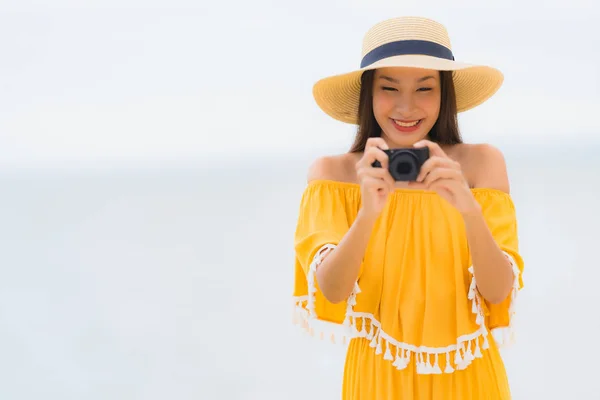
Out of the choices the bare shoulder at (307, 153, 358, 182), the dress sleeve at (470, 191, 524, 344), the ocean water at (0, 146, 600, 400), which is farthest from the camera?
the ocean water at (0, 146, 600, 400)

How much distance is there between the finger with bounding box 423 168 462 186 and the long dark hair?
31 centimetres

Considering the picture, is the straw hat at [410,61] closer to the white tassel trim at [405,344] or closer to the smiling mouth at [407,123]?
the smiling mouth at [407,123]

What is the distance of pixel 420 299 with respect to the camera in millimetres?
1194

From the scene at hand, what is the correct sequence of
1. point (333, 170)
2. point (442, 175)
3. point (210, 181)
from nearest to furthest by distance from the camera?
point (442, 175)
point (333, 170)
point (210, 181)

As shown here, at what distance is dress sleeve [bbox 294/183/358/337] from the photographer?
1.20m

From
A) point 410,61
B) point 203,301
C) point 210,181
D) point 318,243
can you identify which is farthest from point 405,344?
point 210,181

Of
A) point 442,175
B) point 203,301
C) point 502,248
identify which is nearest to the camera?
point 442,175

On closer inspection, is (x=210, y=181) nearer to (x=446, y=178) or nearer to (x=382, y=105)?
(x=382, y=105)

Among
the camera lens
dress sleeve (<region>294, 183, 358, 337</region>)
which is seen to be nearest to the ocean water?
dress sleeve (<region>294, 183, 358, 337</region>)

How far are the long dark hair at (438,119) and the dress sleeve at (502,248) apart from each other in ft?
0.53

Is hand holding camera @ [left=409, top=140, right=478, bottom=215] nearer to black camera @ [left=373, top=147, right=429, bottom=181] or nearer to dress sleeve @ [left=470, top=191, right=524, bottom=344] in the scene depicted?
black camera @ [left=373, top=147, right=429, bottom=181]

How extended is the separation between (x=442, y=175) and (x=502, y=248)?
214 millimetres

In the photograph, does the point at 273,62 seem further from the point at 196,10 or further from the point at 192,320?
the point at 192,320

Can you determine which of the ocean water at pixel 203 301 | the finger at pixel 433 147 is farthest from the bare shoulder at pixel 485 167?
the ocean water at pixel 203 301
